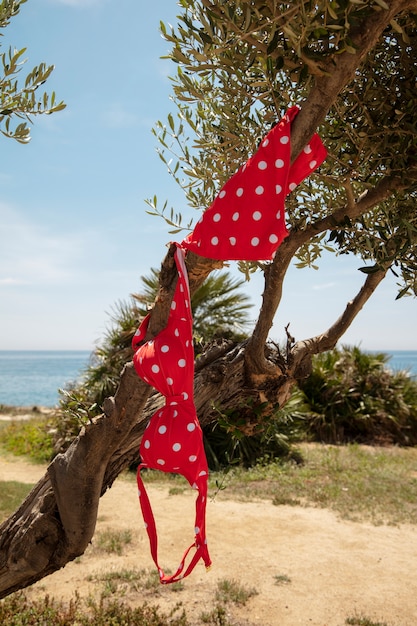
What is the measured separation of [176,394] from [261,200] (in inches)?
41.2

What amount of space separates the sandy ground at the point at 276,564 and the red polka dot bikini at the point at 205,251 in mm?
3080

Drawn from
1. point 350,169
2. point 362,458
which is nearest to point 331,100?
point 350,169

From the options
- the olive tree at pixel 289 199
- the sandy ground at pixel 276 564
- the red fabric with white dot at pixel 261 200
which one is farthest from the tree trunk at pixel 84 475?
the sandy ground at pixel 276 564

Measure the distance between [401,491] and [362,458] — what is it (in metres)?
2.61

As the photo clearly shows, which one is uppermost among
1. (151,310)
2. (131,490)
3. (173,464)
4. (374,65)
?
(374,65)

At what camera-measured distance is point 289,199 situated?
3855mm

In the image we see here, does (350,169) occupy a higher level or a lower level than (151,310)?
higher

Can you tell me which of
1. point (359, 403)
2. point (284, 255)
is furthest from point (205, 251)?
point (359, 403)

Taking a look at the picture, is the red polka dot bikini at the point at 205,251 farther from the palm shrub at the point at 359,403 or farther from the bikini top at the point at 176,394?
the palm shrub at the point at 359,403

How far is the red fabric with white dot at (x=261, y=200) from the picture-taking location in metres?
2.67

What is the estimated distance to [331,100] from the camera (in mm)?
2568

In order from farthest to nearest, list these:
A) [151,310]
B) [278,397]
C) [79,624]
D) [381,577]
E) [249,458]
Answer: [249,458] < [381,577] < [79,624] < [278,397] < [151,310]

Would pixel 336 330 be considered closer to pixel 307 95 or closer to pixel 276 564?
pixel 307 95

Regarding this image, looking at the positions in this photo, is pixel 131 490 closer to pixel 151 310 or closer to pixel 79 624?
pixel 79 624
